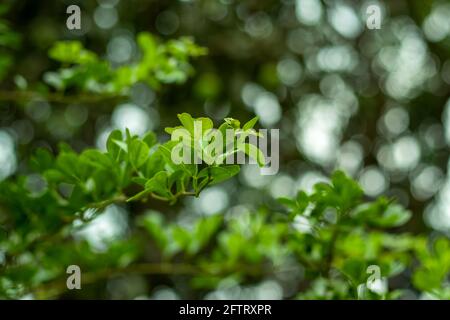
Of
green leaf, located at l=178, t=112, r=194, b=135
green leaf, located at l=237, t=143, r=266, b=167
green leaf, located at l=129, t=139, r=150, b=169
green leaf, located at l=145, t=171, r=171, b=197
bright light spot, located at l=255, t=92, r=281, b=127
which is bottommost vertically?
green leaf, located at l=145, t=171, r=171, b=197

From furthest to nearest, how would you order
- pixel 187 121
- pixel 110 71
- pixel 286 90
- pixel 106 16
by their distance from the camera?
pixel 286 90, pixel 106 16, pixel 110 71, pixel 187 121

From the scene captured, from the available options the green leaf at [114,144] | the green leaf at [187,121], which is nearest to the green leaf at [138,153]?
the green leaf at [114,144]

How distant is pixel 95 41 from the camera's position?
6.77 ft

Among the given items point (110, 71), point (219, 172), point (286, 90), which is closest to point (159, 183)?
point (219, 172)

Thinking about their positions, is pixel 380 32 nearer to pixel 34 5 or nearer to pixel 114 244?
pixel 34 5

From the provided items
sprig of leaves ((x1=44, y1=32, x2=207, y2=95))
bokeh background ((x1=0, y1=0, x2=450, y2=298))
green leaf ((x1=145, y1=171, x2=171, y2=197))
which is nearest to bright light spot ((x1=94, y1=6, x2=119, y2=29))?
bokeh background ((x1=0, y1=0, x2=450, y2=298))

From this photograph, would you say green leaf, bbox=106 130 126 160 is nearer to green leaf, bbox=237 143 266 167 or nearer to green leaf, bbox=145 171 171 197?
green leaf, bbox=145 171 171 197

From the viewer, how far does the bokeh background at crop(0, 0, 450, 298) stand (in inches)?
82.7

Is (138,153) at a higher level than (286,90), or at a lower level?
lower

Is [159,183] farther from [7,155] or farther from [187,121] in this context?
[7,155]

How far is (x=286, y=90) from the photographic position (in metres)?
2.47

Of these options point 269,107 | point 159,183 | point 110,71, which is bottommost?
point 159,183

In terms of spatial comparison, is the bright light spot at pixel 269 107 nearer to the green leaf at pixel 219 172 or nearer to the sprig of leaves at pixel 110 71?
the sprig of leaves at pixel 110 71
